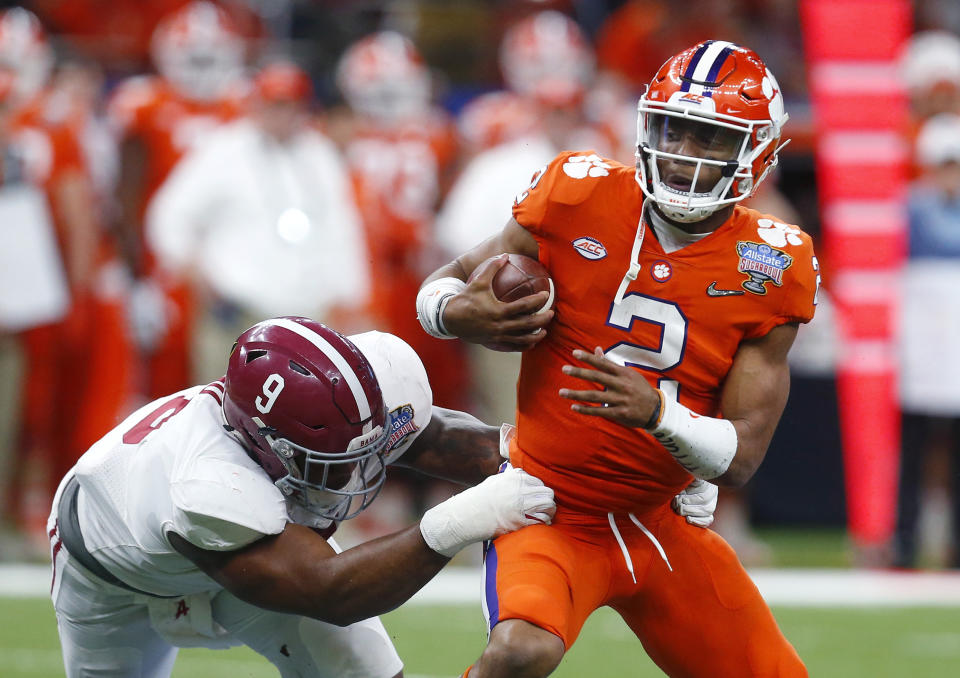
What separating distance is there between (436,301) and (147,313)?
397 cm

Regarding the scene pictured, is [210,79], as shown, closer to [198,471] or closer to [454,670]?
[454,670]

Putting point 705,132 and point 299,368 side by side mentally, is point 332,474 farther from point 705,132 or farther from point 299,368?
point 705,132

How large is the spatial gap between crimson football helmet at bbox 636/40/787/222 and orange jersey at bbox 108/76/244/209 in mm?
3978

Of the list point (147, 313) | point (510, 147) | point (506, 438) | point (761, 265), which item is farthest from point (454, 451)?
point (147, 313)

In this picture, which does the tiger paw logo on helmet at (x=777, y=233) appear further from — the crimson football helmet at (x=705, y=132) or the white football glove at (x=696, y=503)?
the white football glove at (x=696, y=503)

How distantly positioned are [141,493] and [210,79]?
13.9 feet

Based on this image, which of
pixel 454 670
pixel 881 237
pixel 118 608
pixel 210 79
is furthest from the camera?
pixel 210 79

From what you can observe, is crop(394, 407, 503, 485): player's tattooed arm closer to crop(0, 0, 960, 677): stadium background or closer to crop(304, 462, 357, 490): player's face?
crop(304, 462, 357, 490): player's face

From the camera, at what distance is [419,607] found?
5258 mm

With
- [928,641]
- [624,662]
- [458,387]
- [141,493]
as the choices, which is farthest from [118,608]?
[458,387]

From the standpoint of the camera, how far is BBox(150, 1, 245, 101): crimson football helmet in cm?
674

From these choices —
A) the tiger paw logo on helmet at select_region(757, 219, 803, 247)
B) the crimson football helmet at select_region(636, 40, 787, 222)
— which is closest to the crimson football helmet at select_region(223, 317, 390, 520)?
the crimson football helmet at select_region(636, 40, 787, 222)

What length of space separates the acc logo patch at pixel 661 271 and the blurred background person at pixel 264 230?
3.10 meters

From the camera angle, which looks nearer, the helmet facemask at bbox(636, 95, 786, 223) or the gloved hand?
the helmet facemask at bbox(636, 95, 786, 223)
